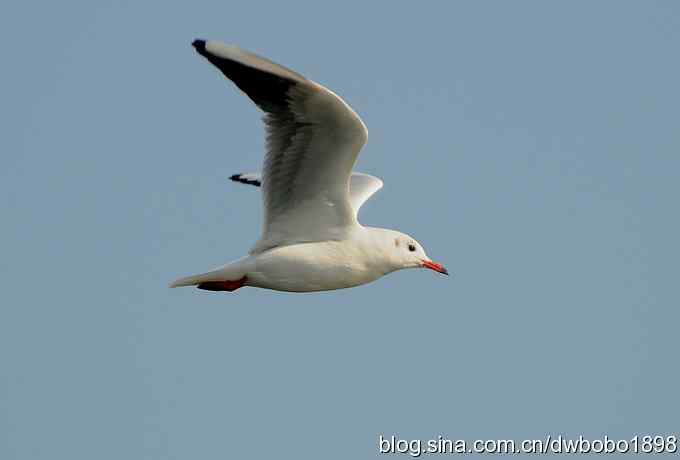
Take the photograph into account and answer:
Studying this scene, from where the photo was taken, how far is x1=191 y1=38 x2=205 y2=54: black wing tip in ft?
35.0

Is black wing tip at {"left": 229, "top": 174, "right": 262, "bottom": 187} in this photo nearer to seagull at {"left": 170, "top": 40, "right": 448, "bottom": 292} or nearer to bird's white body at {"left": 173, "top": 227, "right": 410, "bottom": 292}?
seagull at {"left": 170, "top": 40, "right": 448, "bottom": 292}

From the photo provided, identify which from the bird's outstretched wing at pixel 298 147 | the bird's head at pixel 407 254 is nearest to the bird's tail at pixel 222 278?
the bird's outstretched wing at pixel 298 147

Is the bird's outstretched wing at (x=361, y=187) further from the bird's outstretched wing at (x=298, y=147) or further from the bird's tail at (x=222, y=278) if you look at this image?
the bird's tail at (x=222, y=278)

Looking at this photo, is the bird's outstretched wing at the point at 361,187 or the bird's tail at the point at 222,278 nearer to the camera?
the bird's tail at the point at 222,278

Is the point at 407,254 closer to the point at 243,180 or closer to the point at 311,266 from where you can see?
the point at 311,266

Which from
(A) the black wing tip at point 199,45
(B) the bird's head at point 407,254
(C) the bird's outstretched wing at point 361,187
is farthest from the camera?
(C) the bird's outstretched wing at point 361,187

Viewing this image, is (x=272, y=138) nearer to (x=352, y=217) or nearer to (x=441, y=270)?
(x=352, y=217)

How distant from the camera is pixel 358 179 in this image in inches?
585

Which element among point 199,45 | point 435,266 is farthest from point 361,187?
point 199,45

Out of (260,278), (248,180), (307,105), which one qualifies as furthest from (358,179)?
(307,105)

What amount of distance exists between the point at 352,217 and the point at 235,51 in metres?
2.52

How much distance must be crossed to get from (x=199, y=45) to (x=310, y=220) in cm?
257

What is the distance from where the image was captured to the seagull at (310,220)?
11.7m

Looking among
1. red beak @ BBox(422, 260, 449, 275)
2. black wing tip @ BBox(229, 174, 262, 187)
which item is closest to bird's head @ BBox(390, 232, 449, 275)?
red beak @ BBox(422, 260, 449, 275)
